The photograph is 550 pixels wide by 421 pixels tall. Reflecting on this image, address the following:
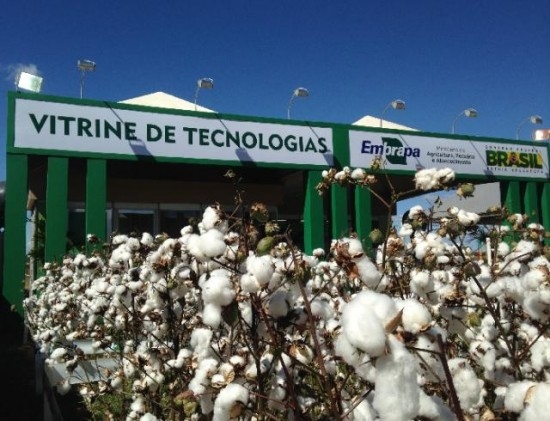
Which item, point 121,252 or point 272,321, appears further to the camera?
point 121,252

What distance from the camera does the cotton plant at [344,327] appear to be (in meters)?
Result: 0.98

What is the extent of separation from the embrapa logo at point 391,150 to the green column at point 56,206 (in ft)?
25.5

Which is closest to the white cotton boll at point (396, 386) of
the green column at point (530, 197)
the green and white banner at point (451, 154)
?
the green and white banner at point (451, 154)

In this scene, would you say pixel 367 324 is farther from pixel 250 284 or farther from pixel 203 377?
pixel 203 377

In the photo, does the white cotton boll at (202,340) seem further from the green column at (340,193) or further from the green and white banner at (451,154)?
the green and white banner at (451,154)

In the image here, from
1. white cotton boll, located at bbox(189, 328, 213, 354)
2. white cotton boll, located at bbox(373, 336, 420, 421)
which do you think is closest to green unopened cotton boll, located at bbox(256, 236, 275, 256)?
white cotton boll, located at bbox(189, 328, 213, 354)

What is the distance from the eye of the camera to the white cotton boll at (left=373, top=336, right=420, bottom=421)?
900 mm

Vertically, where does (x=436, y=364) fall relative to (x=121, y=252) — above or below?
below

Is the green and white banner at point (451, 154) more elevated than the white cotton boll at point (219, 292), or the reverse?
the green and white banner at point (451, 154)

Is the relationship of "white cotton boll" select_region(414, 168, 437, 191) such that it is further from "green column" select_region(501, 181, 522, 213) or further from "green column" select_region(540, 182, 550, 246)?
"green column" select_region(540, 182, 550, 246)

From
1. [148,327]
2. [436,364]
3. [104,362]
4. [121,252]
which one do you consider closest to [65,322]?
[104,362]

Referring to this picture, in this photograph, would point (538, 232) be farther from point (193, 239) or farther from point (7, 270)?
point (7, 270)

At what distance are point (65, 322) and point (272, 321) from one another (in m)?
4.15

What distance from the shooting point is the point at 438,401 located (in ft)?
3.82
